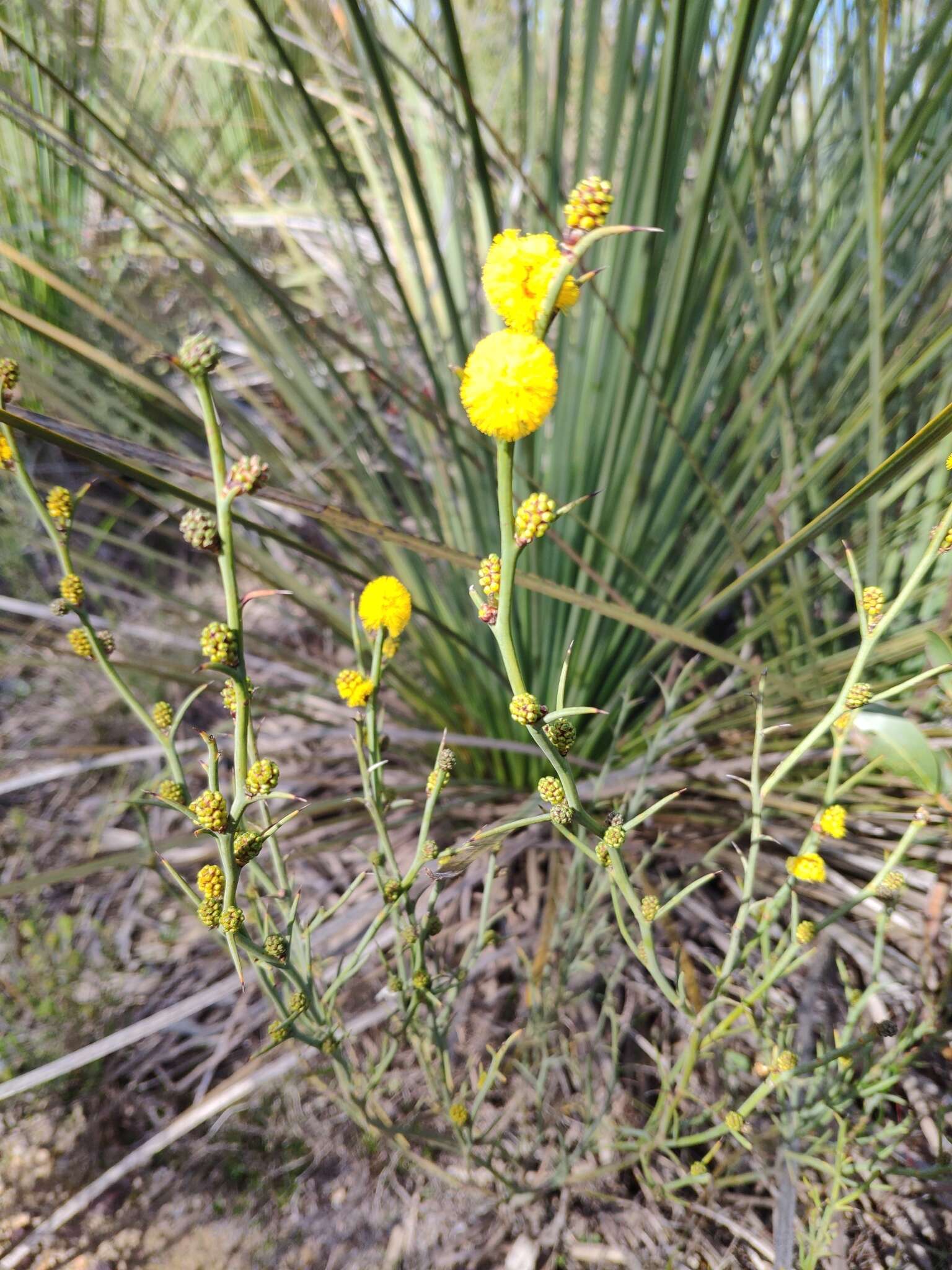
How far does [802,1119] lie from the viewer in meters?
0.68

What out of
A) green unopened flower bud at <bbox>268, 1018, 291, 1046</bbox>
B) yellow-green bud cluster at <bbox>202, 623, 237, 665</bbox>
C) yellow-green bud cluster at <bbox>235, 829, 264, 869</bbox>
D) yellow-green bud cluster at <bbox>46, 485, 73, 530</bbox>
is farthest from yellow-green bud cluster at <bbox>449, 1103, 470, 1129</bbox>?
yellow-green bud cluster at <bbox>46, 485, 73, 530</bbox>

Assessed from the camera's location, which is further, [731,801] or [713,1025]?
[731,801]

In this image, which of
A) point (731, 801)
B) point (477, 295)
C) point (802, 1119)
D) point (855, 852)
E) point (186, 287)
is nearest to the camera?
point (802, 1119)

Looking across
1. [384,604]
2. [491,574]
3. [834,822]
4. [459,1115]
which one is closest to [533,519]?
[491,574]

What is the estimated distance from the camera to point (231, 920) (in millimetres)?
458

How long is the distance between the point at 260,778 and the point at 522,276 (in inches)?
12.3

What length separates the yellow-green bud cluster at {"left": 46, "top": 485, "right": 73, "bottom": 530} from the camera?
1.78ft

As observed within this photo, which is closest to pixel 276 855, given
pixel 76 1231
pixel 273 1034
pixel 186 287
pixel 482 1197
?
pixel 273 1034

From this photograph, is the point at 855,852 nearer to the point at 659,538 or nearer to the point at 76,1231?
the point at 659,538

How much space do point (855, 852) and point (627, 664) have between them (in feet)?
1.22

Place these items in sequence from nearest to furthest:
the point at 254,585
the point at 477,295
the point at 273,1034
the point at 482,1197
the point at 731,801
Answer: the point at 273,1034
the point at 482,1197
the point at 731,801
the point at 477,295
the point at 254,585

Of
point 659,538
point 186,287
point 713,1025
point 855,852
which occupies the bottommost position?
point 713,1025

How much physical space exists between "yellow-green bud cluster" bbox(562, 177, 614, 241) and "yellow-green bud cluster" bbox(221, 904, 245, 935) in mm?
423

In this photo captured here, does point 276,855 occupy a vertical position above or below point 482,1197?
above
